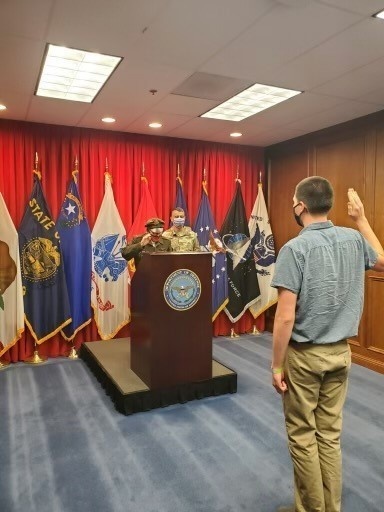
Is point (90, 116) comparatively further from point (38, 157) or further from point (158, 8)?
point (158, 8)

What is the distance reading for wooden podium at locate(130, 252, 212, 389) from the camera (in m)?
3.37

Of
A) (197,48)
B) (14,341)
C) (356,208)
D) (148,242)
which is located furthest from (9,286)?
(356,208)

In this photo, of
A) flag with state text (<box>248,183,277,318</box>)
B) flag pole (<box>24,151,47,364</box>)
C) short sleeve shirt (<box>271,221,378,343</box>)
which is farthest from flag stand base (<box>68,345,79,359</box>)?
short sleeve shirt (<box>271,221,378,343</box>)

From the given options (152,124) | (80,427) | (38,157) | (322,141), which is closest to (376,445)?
(80,427)

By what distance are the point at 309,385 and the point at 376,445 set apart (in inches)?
58.0

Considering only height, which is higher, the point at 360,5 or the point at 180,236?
the point at 360,5

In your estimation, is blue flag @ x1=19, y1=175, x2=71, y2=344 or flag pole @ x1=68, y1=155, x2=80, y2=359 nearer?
blue flag @ x1=19, y1=175, x2=71, y2=344

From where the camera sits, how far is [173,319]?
3434 mm

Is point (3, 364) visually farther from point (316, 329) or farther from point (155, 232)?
point (316, 329)

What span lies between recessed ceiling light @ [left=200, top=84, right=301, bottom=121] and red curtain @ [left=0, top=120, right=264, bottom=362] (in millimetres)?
1175

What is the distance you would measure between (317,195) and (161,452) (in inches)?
78.6

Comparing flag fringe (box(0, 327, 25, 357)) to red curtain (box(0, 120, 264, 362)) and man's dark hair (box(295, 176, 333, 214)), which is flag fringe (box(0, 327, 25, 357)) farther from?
man's dark hair (box(295, 176, 333, 214))

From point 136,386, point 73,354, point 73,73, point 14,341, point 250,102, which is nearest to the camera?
point 73,73

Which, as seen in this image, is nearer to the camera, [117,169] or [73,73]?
[73,73]
